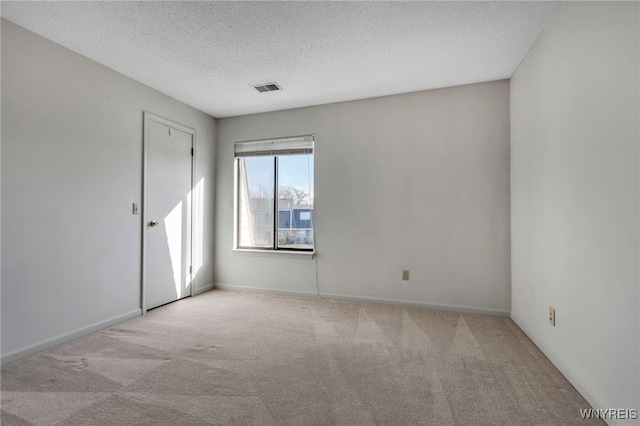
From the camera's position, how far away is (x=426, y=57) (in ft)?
8.98

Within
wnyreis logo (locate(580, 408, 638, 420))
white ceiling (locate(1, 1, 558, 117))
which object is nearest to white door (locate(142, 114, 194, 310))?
white ceiling (locate(1, 1, 558, 117))

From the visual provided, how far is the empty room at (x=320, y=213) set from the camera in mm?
1695

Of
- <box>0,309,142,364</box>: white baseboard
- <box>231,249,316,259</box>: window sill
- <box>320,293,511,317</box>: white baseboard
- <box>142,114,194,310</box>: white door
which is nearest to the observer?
<box>0,309,142,364</box>: white baseboard

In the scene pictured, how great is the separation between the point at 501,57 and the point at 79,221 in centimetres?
402

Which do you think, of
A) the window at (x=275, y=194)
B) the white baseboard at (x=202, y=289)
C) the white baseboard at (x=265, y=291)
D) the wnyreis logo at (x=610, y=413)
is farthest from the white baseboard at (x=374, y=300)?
the wnyreis logo at (x=610, y=413)

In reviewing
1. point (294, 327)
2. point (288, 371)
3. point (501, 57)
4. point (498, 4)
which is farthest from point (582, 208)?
point (294, 327)

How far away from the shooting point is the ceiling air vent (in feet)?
10.8

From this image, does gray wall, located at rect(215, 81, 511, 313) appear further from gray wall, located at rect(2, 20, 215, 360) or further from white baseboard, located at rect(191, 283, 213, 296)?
gray wall, located at rect(2, 20, 215, 360)

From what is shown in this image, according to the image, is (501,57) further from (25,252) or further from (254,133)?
(25,252)

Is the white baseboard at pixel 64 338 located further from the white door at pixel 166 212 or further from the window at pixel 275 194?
the window at pixel 275 194

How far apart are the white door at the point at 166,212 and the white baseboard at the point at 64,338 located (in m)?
0.24

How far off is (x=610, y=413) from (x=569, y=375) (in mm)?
423

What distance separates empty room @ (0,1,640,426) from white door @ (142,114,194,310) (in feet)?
0.09

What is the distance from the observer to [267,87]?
336 cm
